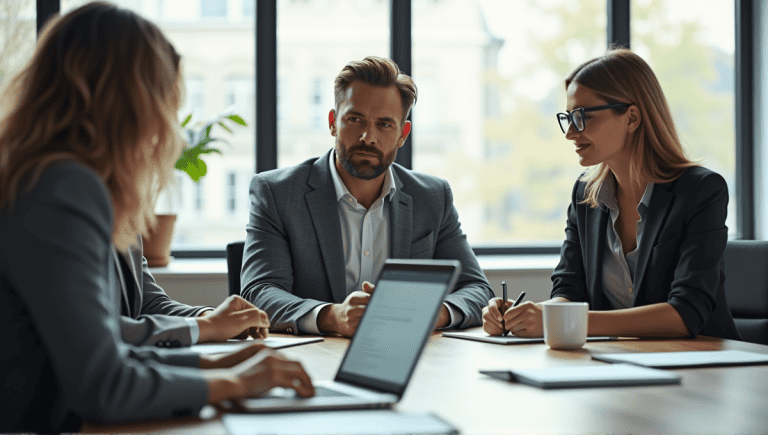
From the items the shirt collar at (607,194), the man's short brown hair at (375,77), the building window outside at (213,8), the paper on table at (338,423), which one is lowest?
the paper on table at (338,423)

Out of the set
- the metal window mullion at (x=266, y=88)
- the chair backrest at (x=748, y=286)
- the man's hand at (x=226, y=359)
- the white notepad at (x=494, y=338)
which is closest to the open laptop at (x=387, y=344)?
the man's hand at (x=226, y=359)

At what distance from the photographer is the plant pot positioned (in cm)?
335

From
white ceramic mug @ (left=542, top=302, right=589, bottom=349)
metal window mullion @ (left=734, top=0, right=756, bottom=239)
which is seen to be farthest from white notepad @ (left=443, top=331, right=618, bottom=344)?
metal window mullion @ (left=734, top=0, right=756, bottom=239)

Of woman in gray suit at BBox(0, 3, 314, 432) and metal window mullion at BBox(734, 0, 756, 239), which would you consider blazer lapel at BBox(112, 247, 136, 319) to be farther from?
metal window mullion at BBox(734, 0, 756, 239)

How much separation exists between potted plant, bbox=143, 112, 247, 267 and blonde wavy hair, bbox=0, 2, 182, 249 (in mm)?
2335

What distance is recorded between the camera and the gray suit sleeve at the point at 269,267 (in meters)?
1.92

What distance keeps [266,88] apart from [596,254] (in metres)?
2.19

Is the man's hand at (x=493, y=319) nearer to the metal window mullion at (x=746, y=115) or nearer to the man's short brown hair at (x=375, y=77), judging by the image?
the man's short brown hair at (x=375, y=77)

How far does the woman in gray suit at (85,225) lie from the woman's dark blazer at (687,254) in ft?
4.05

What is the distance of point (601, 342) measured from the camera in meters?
1.67

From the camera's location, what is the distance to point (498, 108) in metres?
3.97

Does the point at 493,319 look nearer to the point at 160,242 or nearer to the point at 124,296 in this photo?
the point at 124,296

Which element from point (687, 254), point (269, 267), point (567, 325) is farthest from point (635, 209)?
point (269, 267)

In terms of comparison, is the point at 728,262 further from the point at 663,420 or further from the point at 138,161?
the point at 138,161
